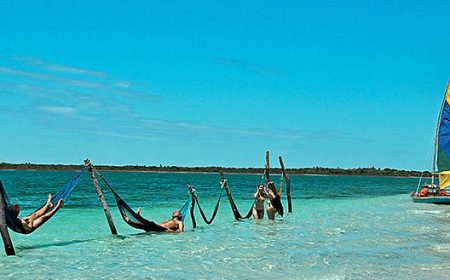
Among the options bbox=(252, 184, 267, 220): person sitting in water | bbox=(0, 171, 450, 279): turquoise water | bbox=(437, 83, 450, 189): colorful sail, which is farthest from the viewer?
bbox=(437, 83, 450, 189): colorful sail

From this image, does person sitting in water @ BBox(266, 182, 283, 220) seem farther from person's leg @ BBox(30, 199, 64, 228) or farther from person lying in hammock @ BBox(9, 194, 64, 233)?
person's leg @ BBox(30, 199, 64, 228)

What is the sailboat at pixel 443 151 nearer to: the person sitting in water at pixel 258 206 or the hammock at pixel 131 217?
the person sitting in water at pixel 258 206

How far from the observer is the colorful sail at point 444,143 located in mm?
28531

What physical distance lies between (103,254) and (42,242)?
3051 mm

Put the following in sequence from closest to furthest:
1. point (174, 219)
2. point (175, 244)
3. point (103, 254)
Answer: point (103, 254) < point (175, 244) < point (174, 219)

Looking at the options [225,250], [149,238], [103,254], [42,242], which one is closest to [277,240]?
[225,250]

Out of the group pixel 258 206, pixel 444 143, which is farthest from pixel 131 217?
pixel 444 143

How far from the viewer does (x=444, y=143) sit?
28844 mm

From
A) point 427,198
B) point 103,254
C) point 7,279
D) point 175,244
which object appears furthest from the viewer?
point 427,198

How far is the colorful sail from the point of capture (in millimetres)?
28531

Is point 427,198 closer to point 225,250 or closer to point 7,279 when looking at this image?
point 225,250

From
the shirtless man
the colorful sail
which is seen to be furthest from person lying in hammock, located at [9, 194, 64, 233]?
the colorful sail

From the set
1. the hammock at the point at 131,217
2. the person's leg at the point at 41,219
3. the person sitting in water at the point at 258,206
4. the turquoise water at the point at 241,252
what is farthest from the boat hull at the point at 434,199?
the person's leg at the point at 41,219

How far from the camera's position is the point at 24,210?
27.0m
